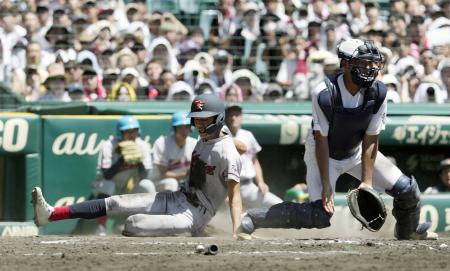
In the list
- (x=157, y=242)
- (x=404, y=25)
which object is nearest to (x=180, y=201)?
(x=157, y=242)

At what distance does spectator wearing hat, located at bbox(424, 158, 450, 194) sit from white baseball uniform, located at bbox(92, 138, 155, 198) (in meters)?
3.04

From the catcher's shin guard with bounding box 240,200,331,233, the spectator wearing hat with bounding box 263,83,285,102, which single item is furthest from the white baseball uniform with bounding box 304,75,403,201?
the spectator wearing hat with bounding box 263,83,285,102

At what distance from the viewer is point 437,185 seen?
12.0 meters

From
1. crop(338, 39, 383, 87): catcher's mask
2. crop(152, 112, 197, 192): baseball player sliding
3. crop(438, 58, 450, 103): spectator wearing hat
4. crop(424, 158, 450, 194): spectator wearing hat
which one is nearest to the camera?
crop(338, 39, 383, 87): catcher's mask

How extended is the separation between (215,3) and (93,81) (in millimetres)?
2655

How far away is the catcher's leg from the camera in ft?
26.2

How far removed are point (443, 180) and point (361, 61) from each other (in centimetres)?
436

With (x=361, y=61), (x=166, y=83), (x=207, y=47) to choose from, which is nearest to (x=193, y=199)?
(x=361, y=61)

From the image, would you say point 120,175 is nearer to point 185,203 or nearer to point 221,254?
point 185,203

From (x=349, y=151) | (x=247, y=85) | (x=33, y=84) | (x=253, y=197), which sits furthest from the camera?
(x=247, y=85)

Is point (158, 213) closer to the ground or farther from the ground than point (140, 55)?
closer to the ground

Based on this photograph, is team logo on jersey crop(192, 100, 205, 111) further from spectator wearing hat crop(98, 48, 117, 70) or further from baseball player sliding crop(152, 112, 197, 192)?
spectator wearing hat crop(98, 48, 117, 70)

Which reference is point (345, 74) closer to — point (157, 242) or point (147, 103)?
point (157, 242)

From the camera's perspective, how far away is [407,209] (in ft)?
26.8
